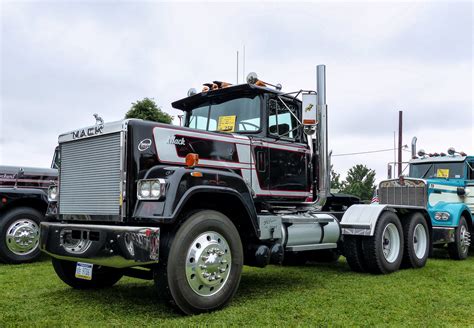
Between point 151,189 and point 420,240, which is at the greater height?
point 151,189

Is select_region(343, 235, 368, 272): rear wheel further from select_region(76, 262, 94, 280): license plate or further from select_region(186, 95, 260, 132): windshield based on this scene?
select_region(76, 262, 94, 280): license plate

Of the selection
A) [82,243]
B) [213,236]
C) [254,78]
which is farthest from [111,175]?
[254,78]

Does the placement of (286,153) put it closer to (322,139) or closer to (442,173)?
(322,139)

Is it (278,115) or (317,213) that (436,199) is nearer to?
(317,213)

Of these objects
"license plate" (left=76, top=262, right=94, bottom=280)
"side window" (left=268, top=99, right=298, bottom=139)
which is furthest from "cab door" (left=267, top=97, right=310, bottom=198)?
"license plate" (left=76, top=262, right=94, bottom=280)

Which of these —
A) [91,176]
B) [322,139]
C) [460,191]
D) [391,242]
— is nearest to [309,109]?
[322,139]

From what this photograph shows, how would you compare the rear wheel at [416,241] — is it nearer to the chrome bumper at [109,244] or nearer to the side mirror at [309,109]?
the side mirror at [309,109]

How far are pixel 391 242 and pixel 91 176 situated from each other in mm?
5250

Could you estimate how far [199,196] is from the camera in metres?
5.09

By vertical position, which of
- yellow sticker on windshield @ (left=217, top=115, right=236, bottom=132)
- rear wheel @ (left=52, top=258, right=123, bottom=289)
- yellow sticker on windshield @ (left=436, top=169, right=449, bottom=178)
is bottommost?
rear wheel @ (left=52, top=258, right=123, bottom=289)

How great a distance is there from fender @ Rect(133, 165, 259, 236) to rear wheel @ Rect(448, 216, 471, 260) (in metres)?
6.58

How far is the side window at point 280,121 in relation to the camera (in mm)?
6598

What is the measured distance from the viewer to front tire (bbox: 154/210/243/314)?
15.0 feet

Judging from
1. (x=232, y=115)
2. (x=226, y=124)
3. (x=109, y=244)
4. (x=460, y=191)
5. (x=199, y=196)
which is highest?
(x=232, y=115)
